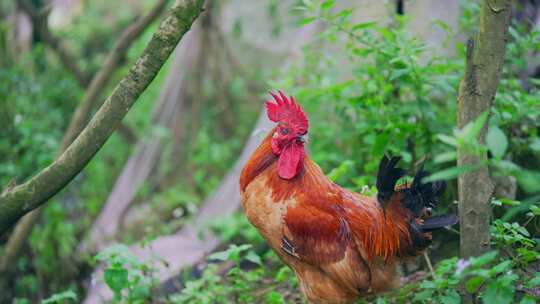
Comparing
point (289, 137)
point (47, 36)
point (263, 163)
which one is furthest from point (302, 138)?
point (47, 36)

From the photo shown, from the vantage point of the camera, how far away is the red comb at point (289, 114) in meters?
3.74

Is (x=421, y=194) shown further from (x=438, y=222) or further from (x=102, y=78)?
(x=102, y=78)

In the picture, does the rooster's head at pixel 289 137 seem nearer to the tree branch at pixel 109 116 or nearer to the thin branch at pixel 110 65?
the tree branch at pixel 109 116

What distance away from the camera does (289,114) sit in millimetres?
3773

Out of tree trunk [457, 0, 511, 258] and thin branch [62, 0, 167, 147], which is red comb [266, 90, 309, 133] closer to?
tree trunk [457, 0, 511, 258]

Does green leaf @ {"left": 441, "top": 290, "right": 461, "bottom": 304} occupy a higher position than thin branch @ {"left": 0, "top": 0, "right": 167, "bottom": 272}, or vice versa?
thin branch @ {"left": 0, "top": 0, "right": 167, "bottom": 272}

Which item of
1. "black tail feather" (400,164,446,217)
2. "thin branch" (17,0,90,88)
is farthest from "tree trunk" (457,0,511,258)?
"thin branch" (17,0,90,88)

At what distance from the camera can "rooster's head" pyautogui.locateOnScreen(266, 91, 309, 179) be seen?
3.73 metres

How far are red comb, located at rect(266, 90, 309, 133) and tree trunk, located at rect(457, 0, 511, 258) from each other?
92 centimetres

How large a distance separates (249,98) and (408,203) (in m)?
5.98

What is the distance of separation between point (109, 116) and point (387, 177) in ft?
5.42

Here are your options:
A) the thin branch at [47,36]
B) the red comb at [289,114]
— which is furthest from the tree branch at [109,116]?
the thin branch at [47,36]

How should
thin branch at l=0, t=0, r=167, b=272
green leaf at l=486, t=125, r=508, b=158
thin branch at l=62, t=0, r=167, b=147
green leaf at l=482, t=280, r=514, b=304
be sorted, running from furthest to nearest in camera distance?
thin branch at l=62, t=0, r=167, b=147 → thin branch at l=0, t=0, r=167, b=272 → green leaf at l=482, t=280, r=514, b=304 → green leaf at l=486, t=125, r=508, b=158

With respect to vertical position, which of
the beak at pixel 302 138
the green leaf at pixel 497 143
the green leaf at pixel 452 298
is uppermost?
the green leaf at pixel 497 143
